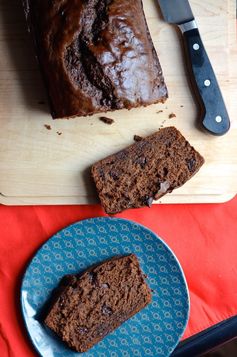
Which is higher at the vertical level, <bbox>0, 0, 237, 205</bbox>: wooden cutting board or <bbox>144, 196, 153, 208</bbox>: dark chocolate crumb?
<bbox>0, 0, 237, 205</bbox>: wooden cutting board

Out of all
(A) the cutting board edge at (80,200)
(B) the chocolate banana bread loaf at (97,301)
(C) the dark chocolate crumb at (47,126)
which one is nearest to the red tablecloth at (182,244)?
(A) the cutting board edge at (80,200)

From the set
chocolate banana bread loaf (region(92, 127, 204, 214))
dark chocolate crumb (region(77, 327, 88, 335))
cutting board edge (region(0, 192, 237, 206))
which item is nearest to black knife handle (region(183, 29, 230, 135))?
chocolate banana bread loaf (region(92, 127, 204, 214))

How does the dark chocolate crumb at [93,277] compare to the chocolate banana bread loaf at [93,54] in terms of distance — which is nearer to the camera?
the chocolate banana bread loaf at [93,54]

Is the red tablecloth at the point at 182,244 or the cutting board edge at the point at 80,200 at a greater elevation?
the cutting board edge at the point at 80,200

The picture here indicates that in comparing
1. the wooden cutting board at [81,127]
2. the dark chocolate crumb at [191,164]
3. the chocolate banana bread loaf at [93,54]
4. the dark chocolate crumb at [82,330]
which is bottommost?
the dark chocolate crumb at [82,330]

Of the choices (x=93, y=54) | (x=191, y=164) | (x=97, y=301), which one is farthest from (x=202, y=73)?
(x=97, y=301)

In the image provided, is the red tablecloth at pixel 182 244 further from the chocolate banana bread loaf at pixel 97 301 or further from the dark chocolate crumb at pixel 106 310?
the dark chocolate crumb at pixel 106 310

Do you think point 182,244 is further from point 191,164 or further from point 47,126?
point 47,126

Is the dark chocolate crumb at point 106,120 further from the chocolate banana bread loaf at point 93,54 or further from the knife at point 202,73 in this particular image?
the knife at point 202,73

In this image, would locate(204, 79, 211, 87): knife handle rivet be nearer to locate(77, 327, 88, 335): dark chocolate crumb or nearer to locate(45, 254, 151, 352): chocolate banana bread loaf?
locate(45, 254, 151, 352): chocolate banana bread loaf
